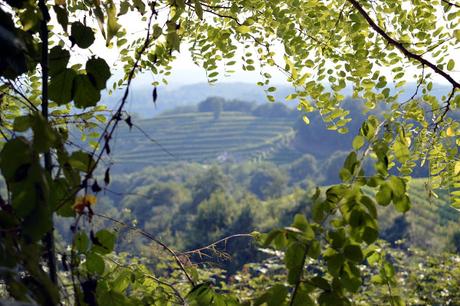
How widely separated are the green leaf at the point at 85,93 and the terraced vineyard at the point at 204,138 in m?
93.3

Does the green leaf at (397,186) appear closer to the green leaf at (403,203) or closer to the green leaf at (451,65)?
the green leaf at (403,203)

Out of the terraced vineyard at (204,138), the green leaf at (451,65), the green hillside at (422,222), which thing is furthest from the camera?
the terraced vineyard at (204,138)

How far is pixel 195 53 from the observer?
2.64 metres

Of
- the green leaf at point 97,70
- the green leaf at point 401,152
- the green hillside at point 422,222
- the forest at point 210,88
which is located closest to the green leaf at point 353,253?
the forest at point 210,88

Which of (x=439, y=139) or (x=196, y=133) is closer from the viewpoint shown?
(x=439, y=139)

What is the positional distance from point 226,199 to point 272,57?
160 feet

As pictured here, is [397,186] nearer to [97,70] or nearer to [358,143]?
[358,143]

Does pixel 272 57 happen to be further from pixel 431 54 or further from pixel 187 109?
pixel 187 109

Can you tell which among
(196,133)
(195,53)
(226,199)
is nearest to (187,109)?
(196,133)

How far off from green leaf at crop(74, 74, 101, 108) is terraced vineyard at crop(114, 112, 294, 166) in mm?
93310

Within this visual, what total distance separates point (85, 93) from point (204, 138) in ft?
330

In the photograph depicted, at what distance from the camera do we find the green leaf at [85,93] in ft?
3.59

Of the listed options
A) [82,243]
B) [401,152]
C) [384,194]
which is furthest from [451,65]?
[82,243]

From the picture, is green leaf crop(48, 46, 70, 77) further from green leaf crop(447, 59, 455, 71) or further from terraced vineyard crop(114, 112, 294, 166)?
terraced vineyard crop(114, 112, 294, 166)
